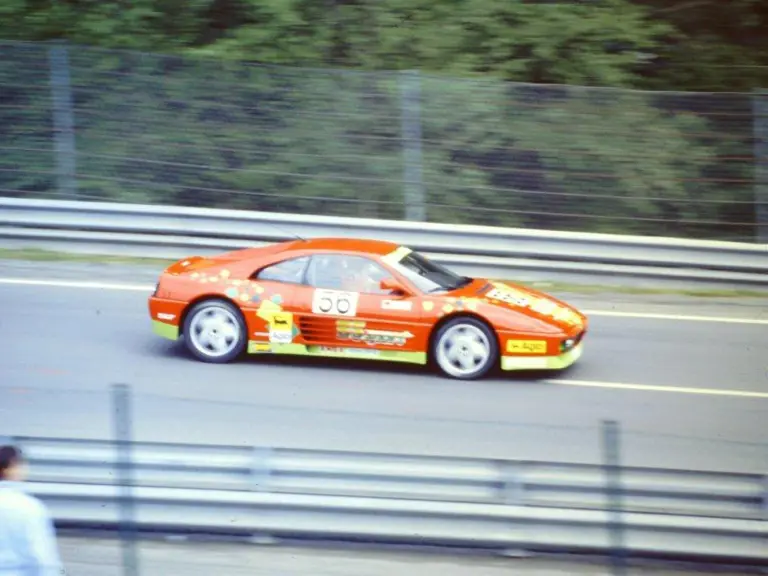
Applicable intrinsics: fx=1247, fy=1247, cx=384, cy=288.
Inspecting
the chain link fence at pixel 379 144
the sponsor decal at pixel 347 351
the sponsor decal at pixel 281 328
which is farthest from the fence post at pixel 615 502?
the chain link fence at pixel 379 144

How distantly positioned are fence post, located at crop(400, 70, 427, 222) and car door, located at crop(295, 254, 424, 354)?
3578 millimetres

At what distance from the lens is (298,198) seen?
14922 millimetres

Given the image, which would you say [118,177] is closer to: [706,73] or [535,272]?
[535,272]

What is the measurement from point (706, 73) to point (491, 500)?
1281 centimetres

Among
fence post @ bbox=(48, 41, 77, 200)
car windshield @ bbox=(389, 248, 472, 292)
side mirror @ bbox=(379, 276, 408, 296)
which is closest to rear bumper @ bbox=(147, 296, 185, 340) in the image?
side mirror @ bbox=(379, 276, 408, 296)

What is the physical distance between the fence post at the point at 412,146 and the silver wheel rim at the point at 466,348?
389 cm

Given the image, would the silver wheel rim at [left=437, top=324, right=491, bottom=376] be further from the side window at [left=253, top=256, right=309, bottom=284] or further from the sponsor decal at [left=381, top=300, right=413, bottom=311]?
the side window at [left=253, top=256, right=309, bottom=284]

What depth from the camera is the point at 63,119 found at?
14859 millimetres

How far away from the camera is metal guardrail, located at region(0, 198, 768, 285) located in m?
13.8

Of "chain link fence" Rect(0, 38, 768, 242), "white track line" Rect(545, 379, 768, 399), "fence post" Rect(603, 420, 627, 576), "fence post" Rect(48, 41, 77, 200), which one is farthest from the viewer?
"fence post" Rect(48, 41, 77, 200)

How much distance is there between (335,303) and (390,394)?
39.2 inches

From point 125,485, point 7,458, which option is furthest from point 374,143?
point 7,458

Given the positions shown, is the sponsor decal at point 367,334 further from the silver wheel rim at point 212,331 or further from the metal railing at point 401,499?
the metal railing at point 401,499

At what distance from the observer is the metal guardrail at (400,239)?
13789 mm
